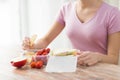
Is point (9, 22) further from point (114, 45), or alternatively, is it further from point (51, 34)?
point (114, 45)

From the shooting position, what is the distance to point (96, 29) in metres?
1.74

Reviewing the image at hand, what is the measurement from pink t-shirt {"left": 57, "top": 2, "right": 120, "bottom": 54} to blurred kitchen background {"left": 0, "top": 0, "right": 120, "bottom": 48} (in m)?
0.76

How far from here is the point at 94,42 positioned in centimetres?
178

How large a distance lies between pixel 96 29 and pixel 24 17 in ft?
3.36

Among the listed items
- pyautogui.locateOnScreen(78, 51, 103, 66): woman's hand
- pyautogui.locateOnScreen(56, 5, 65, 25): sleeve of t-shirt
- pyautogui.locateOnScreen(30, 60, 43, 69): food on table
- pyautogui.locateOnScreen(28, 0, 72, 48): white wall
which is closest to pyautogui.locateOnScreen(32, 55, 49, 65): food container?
pyautogui.locateOnScreen(30, 60, 43, 69): food on table

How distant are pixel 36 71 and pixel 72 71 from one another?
6.4 inches

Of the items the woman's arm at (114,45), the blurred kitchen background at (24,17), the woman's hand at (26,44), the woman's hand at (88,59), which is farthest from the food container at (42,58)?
the blurred kitchen background at (24,17)

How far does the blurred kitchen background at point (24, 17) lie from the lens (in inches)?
99.7

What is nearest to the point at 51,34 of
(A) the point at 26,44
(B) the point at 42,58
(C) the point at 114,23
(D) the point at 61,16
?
(D) the point at 61,16

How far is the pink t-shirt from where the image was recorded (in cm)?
172

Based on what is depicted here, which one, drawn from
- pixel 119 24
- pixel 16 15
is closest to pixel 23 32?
pixel 16 15

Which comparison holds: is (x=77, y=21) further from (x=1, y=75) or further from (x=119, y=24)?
(x=1, y=75)

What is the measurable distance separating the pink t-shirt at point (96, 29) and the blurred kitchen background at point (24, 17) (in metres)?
0.76

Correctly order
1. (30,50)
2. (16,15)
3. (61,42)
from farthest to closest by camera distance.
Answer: (61,42), (16,15), (30,50)
